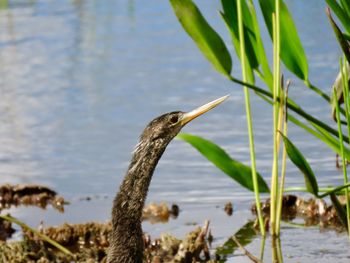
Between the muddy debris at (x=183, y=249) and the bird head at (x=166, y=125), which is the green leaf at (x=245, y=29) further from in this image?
the bird head at (x=166, y=125)

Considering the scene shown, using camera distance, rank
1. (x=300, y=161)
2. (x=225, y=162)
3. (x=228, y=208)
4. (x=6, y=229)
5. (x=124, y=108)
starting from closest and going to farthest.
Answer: (x=300, y=161), (x=225, y=162), (x=6, y=229), (x=228, y=208), (x=124, y=108)

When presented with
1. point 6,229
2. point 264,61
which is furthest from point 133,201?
point 6,229

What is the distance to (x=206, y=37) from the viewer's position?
6234 mm

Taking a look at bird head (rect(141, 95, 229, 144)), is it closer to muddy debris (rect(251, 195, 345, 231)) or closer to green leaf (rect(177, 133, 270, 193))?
green leaf (rect(177, 133, 270, 193))

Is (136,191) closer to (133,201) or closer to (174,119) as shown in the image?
(133,201)

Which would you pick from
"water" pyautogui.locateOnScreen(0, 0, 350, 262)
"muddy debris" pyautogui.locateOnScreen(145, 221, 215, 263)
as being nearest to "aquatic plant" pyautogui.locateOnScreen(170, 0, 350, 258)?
"muddy debris" pyautogui.locateOnScreen(145, 221, 215, 263)

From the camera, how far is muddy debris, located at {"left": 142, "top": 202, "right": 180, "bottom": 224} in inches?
296

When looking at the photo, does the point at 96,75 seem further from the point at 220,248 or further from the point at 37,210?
the point at 220,248

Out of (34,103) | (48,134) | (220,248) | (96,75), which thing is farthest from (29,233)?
(96,75)

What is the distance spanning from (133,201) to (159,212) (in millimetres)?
2463

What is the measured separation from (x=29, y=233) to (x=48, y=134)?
284 centimetres

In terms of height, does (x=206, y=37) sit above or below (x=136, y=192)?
above

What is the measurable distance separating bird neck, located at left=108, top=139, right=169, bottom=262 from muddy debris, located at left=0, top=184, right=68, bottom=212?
286 cm

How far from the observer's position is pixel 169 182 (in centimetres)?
825
